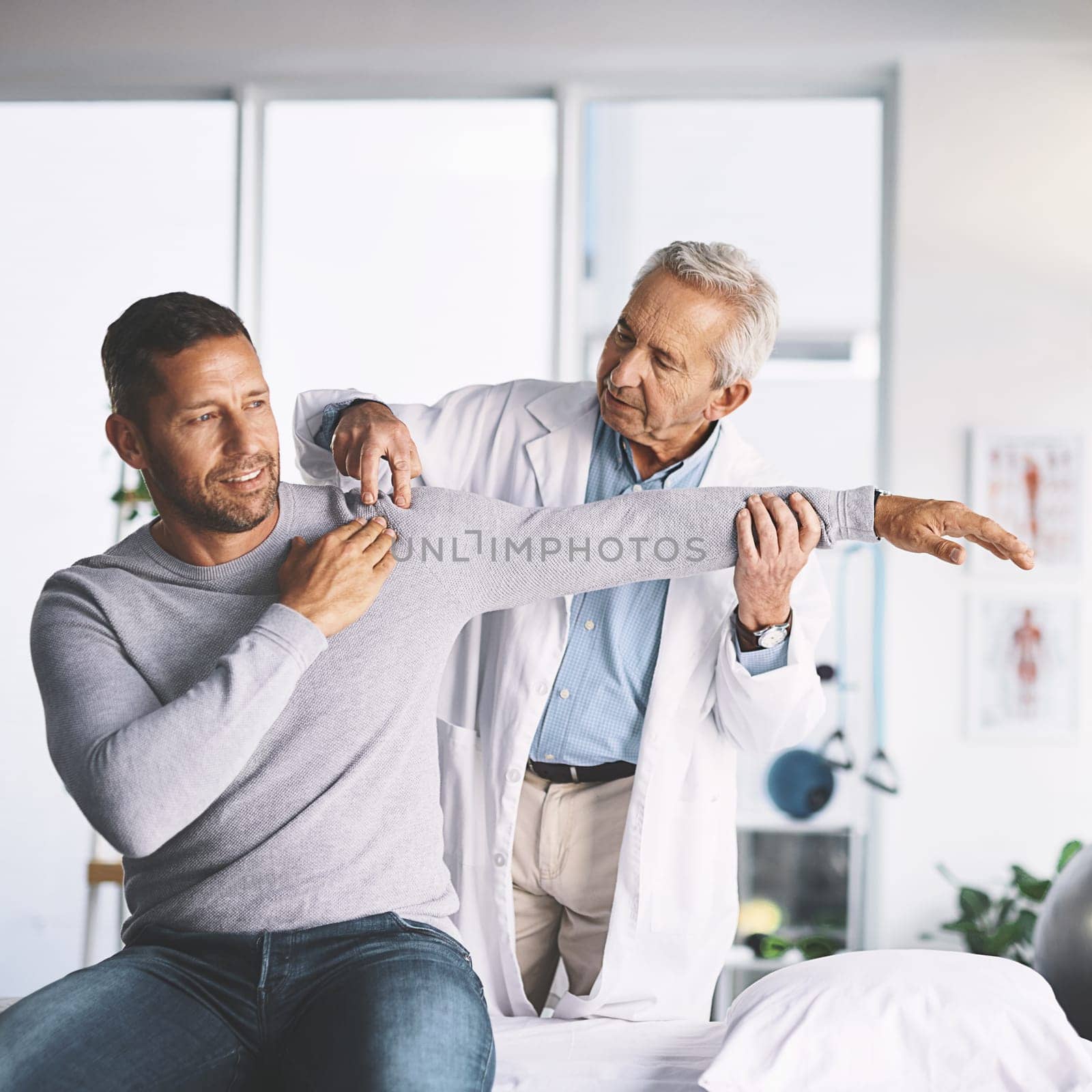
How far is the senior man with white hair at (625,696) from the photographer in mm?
1665

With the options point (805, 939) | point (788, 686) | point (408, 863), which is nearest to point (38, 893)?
point (805, 939)

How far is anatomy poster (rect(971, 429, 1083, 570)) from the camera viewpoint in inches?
120

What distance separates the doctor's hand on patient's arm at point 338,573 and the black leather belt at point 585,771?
468 mm

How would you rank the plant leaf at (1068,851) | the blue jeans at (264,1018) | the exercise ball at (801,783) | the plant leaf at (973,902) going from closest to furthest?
the blue jeans at (264,1018) → the plant leaf at (1068,851) → the plant leaf at (973,902) → the exercise ball at (801,783)

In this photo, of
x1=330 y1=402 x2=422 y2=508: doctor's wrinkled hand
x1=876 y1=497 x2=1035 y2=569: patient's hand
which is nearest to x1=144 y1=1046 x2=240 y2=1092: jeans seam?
x1=330 y1=402 x2=422 y2=508: doctor's wrinkled hand

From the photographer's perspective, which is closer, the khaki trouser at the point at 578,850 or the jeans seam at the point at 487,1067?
the jeans seam at the point at 487,1067

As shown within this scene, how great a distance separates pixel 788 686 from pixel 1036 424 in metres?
1.87

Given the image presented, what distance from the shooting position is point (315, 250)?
11.1 feet

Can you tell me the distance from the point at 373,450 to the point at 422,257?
6.47ft

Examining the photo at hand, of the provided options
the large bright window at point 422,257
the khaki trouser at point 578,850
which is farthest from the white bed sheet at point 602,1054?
the large bright window at point 422,257

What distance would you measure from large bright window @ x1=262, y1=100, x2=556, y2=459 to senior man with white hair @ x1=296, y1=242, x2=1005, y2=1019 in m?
1.56

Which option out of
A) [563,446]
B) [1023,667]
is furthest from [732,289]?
[1023,667]

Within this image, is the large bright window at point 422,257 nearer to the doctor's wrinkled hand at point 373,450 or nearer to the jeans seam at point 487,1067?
the doctor's wrinkled hand at point 373,450

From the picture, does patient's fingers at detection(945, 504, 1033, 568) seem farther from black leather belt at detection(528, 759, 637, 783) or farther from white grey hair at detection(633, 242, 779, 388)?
black leather belt at detection(528, 759, 637, 783)
